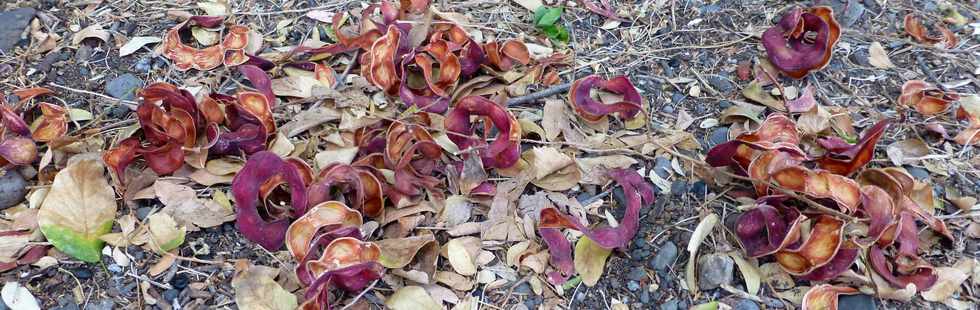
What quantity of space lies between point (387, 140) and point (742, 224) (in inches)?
33.4

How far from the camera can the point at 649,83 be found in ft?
7.07

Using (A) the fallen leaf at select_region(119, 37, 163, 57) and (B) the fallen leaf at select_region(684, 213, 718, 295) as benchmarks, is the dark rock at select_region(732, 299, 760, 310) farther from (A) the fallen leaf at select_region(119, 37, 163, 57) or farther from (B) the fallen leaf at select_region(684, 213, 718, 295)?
(A) the fallen leaf at select_region(119, 37, 163, 57)

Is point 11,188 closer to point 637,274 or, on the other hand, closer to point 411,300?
point 411,300

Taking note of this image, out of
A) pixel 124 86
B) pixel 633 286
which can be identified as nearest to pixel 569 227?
pixel 633 286

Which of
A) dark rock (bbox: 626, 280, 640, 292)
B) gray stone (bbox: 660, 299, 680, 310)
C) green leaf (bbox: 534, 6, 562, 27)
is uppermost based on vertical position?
green leaf (bbox: 534, 6, 562, 27)

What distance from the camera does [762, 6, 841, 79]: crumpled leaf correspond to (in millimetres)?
2105

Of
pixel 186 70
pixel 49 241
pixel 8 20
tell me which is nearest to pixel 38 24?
pixel 8 20

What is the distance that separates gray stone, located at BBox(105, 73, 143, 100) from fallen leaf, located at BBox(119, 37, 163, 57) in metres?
0.10

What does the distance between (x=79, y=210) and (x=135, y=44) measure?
26.6 inches

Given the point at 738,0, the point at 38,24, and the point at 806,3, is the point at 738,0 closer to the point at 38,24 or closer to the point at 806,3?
the point at 806,3

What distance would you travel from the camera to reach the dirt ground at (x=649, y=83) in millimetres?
1651

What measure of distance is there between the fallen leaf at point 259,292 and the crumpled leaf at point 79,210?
0.36 m

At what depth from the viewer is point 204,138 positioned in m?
1.90

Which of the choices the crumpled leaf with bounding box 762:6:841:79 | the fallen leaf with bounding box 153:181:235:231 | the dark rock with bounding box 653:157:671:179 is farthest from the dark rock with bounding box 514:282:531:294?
the crumpled leaf with bounding box 762:6:841:79
